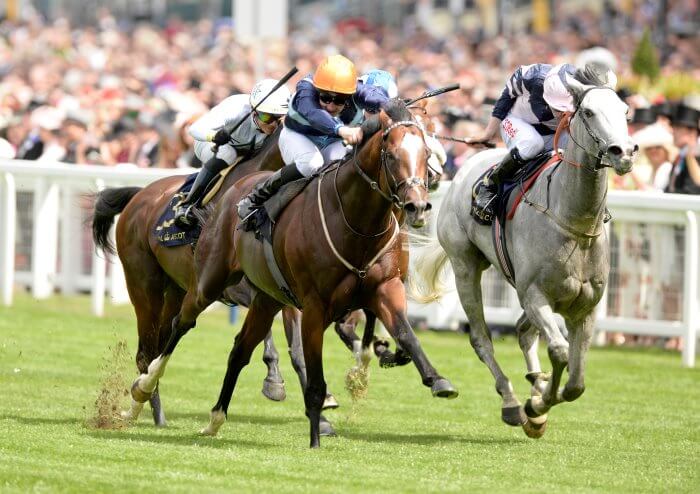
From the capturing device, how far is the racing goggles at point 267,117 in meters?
10.1

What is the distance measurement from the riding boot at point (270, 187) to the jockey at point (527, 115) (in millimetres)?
1386

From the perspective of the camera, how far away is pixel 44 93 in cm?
2416

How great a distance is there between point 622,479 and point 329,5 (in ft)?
120

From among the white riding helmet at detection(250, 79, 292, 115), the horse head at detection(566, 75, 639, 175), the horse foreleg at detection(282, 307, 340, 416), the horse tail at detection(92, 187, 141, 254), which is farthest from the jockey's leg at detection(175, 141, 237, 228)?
the horse head at detection(566, 75, 639, 175)

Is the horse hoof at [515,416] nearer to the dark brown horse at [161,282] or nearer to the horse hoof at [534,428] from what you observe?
the horse hoof at [534,428]

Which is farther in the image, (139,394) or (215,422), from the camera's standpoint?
(139,394)

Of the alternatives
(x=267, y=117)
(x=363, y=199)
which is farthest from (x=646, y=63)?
(x=363, y=199)

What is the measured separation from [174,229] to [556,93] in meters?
2.56

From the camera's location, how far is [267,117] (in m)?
10.1

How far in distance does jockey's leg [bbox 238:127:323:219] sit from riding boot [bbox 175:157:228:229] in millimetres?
871

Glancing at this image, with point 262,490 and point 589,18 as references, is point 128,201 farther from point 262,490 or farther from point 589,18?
point 589,18

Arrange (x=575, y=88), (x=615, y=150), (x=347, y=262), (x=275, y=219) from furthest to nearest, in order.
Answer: (x=275, y=219) < (x=575, y=88) < (x=347, y=262) < (x=615, y=150)

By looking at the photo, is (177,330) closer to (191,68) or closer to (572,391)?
(572,391)

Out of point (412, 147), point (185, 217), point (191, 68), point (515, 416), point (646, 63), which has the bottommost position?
point (191, 68)
